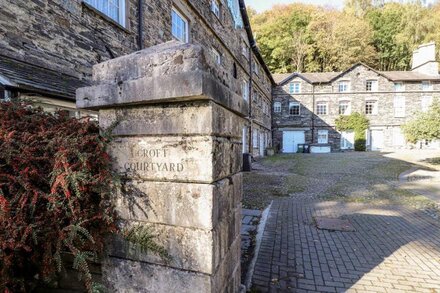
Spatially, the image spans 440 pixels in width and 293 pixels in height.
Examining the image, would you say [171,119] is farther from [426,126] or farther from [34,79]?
[426,126]

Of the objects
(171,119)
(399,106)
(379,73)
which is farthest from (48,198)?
(399,106)

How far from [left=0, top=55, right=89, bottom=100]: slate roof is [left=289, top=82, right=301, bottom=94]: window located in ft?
95.6

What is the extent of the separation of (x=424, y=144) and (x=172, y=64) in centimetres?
3626

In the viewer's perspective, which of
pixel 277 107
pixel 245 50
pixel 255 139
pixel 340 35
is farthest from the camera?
pixel 340 35

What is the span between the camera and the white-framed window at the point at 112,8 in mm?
6102

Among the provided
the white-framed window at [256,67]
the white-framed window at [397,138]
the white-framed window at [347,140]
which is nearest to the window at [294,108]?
the white-framed window at [347,140]

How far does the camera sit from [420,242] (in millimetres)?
4574

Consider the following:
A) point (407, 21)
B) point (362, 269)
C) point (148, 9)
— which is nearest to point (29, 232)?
point (362, 269)

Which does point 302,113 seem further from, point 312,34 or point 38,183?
point 38,183

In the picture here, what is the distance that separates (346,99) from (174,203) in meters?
33.0

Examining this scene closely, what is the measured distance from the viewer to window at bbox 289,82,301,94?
3125 centimetres

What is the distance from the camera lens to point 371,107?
99.9 feet

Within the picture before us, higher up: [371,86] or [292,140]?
[371,86]

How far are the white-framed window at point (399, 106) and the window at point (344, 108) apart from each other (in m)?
4.94
